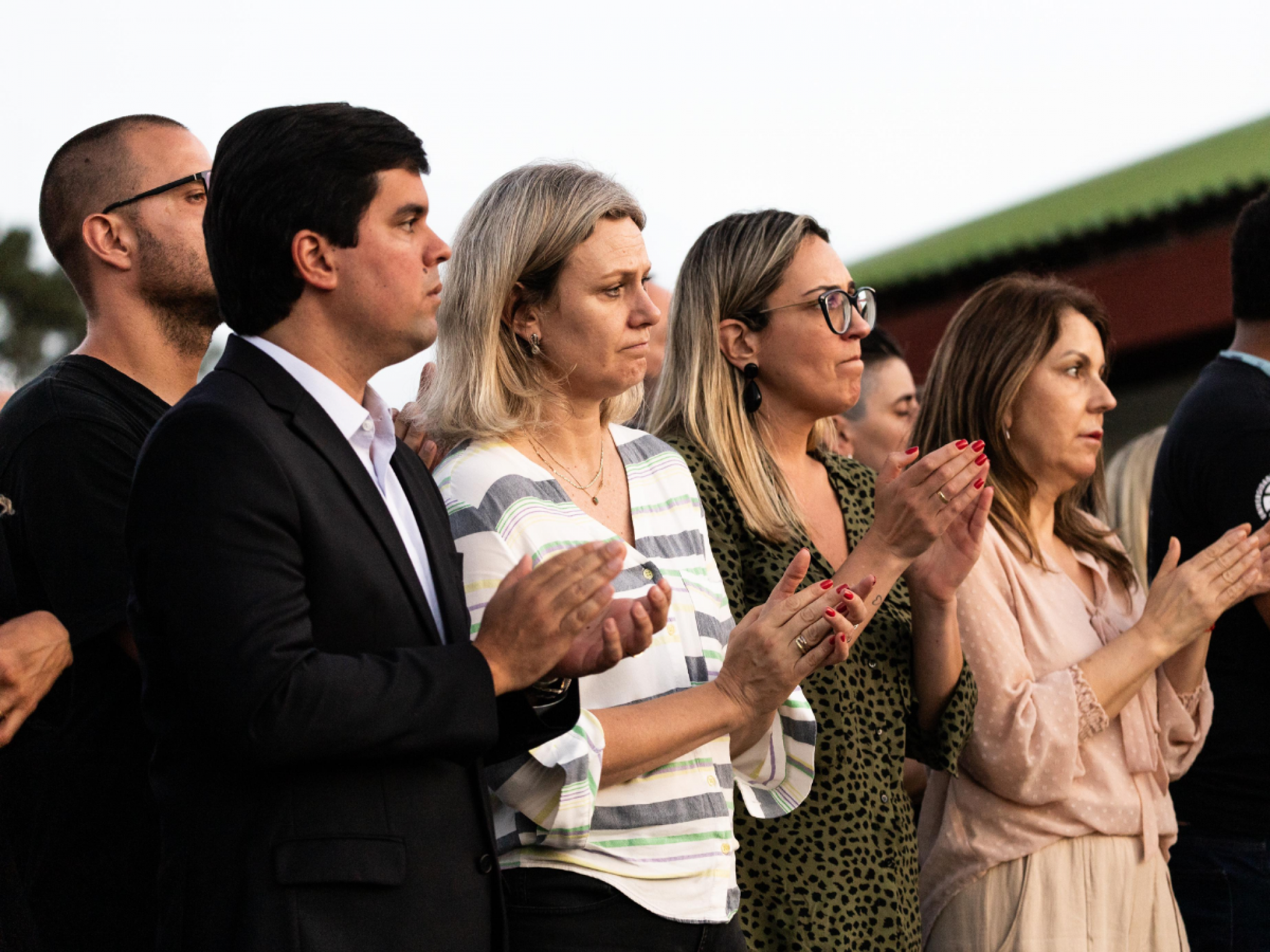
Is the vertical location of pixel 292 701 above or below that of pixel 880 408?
above

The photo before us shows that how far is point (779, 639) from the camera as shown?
272 centimetres

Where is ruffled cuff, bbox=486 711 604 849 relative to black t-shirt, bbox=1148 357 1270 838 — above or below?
above

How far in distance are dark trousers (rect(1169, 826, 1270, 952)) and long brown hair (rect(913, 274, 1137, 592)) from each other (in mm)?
773

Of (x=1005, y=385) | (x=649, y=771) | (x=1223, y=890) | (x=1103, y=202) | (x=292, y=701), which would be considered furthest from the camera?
(x=1103, y=202)

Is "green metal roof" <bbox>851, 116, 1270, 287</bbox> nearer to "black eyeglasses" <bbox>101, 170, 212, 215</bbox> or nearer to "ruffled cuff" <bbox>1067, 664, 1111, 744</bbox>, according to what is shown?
"ruffled cuff" <bbox>1067, 664, 1111, 744</bbox>

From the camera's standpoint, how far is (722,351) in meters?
3.67

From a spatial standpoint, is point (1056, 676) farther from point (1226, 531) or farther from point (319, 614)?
point (319, 614)

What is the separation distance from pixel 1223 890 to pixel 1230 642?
738 mm

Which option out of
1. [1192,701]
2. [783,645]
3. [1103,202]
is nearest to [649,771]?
[783,645]

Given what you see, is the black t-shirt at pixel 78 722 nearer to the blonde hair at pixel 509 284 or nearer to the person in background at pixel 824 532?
the blonde hair at pixel 509 284

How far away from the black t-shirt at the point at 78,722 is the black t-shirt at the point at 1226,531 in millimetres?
2970

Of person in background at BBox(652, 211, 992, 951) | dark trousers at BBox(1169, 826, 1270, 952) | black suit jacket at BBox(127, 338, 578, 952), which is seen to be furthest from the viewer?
dark trousers at BBox(1169, 826, 1270, 952)

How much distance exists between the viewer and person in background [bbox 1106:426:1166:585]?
5.42 metres

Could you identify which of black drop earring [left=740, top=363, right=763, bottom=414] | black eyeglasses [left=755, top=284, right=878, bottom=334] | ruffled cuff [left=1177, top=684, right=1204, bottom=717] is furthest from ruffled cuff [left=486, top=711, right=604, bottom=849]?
ruffled cuff [left=1177, top=684, right=1204, bottom=717]
